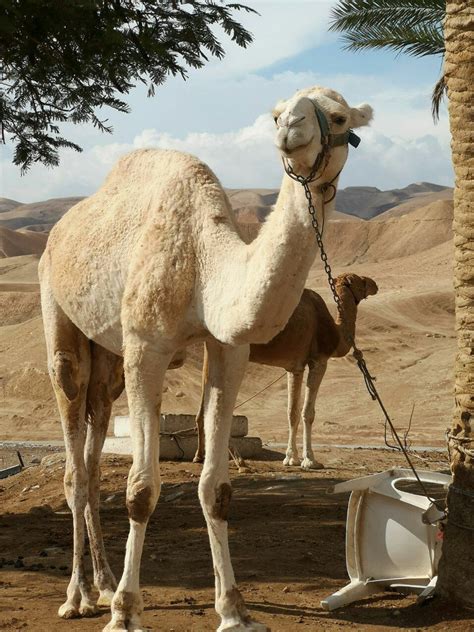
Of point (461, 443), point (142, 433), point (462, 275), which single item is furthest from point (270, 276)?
point (461, 443)

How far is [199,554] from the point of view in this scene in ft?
26.5

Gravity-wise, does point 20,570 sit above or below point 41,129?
below

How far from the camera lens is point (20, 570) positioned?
7684 millimetres

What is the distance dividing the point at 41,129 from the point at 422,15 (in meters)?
7.27

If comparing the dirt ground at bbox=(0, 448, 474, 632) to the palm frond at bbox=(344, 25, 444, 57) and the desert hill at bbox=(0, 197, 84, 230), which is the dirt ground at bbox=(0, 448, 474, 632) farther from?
the desert hill at bbox=(0, 197, 84, 230)

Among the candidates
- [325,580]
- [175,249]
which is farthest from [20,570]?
[175,249]

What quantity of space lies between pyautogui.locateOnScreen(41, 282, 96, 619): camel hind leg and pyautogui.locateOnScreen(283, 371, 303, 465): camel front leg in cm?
656

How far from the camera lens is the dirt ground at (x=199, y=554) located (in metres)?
6.20

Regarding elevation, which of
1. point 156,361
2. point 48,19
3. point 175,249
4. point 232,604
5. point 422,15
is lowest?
point 232,604

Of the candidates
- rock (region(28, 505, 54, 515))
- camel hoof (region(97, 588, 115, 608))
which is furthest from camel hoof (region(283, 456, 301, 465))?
camel hoof (region(97, 588, 115, 608))

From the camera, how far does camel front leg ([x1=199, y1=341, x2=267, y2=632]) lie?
19.3ft

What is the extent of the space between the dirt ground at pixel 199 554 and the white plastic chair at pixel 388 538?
132 millimetres

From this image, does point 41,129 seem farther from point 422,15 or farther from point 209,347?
point 422,15

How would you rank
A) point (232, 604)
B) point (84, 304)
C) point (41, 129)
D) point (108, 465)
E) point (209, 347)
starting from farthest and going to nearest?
point (108, 465), point (41, 129), point (84, 304), point (209, 347), point (232, 604)
